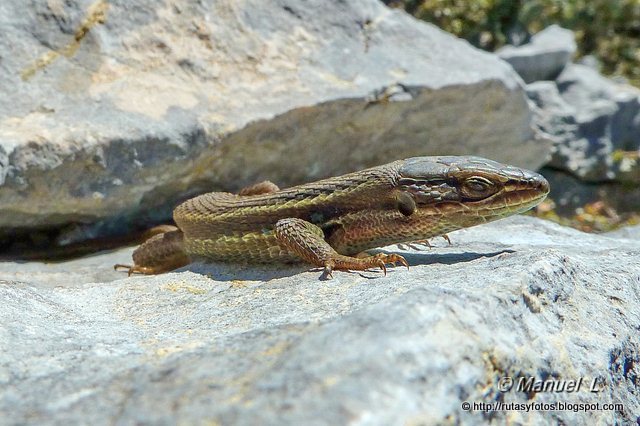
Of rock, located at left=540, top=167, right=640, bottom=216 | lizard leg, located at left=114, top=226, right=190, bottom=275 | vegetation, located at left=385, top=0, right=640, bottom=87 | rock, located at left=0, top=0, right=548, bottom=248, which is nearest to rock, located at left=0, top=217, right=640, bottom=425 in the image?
lizard leg, located at left=114, top=226, right=190, bottom=275

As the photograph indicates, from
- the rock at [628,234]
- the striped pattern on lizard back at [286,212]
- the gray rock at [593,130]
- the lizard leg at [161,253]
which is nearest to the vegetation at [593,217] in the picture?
the gray rock at [593,130]

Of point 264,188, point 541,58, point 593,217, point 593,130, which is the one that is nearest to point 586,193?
point 593,217

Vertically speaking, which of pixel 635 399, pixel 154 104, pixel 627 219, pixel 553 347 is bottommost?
pixel 627 219

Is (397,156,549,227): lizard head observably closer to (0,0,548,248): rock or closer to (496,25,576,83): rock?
(0,0,548,248): rock

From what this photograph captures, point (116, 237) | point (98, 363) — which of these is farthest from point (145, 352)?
point (116, 237)

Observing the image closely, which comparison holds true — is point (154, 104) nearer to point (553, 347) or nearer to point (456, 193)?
point (456, 193)

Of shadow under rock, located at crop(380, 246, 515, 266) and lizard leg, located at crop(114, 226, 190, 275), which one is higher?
lizard leg, located at crop(114, 226, 190, 275)

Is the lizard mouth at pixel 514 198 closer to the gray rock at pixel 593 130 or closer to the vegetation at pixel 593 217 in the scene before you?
the vegetation at pixel 593 217
